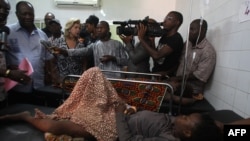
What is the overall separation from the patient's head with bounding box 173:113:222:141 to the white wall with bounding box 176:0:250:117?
383 millimetres

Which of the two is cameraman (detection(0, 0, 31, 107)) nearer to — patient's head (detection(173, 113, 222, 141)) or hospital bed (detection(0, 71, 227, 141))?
hospital bed (detection(0, 71, 227, 141))

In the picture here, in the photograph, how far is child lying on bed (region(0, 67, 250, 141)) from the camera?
1.46 metres

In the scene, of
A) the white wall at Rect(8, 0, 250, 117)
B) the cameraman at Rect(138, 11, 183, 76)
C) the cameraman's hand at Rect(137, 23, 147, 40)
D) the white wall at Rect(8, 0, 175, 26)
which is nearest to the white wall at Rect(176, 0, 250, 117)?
the white wall at Rect(8, 0, 250, 117)

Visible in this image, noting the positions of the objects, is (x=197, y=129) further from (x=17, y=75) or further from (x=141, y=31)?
(x=17, y=75)

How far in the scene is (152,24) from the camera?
96.3 inches

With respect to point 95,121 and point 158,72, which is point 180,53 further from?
point 95,121

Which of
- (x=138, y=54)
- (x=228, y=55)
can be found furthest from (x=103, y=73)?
(x=228, y=55)

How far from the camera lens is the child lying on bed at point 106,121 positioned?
146cm

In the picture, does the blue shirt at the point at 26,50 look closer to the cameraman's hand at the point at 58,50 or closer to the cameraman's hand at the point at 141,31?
the cameraman's hand at the point at 58,50

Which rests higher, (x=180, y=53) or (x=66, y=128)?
(x=180, y=53)

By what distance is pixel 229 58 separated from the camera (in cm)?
195

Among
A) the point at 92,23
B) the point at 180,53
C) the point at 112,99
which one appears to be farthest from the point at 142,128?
the point at 92,23

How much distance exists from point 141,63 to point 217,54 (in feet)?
2.81

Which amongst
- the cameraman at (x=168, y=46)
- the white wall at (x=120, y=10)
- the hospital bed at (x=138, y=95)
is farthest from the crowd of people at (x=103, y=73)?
the white wall at (x=120, y=10)
